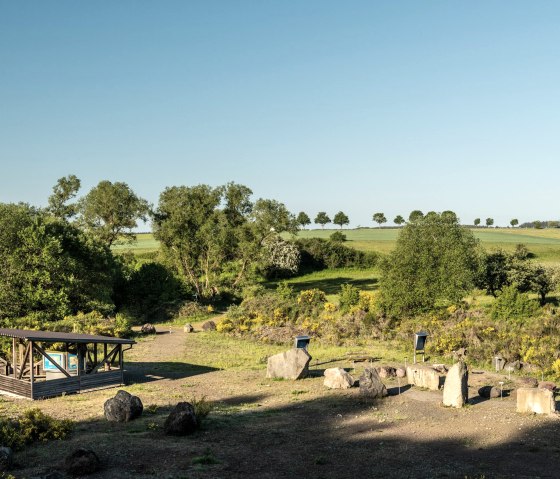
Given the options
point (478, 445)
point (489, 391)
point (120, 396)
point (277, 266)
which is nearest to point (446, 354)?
point (489, 391)

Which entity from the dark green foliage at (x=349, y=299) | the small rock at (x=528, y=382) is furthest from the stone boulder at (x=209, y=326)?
the small rock at (x=528, y=382)

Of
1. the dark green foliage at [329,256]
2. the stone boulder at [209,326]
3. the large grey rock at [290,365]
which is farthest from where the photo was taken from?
the dark green foliage at [329,256]

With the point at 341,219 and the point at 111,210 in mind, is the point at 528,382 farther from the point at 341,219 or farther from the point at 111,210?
the point at 341,219

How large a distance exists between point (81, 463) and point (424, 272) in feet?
113

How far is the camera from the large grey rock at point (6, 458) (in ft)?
53.0

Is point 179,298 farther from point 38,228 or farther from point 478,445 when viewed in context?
point 478,445

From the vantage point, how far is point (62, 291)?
155 feet

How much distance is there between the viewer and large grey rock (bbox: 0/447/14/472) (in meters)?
16.2

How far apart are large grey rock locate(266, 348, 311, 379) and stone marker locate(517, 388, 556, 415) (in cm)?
1159

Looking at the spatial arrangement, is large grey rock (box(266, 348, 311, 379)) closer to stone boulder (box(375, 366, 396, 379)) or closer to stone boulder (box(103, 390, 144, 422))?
stone boulder (box(375, 366, 396, 379))

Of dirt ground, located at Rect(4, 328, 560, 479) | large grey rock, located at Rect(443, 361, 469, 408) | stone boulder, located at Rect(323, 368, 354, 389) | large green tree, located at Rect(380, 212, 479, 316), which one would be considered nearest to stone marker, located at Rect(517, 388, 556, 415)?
dirt ground, located at Rect(4, 328, 560, 479)

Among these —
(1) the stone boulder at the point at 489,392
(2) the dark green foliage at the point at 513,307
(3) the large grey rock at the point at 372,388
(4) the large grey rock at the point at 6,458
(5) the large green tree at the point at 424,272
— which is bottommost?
(1) the stone boulder at the point at 489,392

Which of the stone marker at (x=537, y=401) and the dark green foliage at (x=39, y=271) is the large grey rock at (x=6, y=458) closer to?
the stone marker at (x=537, y=401)

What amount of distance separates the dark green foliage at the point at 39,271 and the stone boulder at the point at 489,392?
34.9 m
